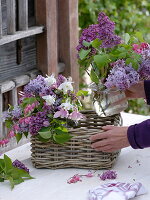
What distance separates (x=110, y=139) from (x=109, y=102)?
18 cm

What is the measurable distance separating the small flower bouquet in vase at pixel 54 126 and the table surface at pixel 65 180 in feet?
0.15

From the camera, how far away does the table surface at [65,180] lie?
2.29 metres

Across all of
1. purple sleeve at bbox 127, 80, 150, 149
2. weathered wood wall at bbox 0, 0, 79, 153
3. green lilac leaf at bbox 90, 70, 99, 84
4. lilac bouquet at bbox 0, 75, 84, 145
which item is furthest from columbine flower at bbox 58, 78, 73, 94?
weathered wood wall at bbox 0, 0, 79, 153

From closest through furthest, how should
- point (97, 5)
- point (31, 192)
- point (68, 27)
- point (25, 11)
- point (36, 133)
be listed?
1. point (31, 192)
2. point (36, 133)
3. point (25, 11)
4. point (68, 27)
5. point (97, 5)

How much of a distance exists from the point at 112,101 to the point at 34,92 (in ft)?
1.05

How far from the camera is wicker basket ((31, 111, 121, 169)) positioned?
8.16 ft

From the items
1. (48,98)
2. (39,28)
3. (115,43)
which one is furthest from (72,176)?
(39,28)

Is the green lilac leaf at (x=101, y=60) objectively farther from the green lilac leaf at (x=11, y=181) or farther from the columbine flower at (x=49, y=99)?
the green lilac leaf at (x=11, y=181)

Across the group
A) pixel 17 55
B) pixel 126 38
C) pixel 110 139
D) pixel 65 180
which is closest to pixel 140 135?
pixel 110 139

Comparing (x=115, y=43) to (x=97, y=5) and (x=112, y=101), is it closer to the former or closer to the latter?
(x=112, y=101)

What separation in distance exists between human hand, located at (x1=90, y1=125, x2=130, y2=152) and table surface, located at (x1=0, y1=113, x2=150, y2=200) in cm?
12

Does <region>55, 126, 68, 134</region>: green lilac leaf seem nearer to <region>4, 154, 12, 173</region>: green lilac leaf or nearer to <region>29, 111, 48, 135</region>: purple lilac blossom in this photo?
<region>29, 111, 48, 135</region>: purple lilac blossom

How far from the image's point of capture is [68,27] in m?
3.18

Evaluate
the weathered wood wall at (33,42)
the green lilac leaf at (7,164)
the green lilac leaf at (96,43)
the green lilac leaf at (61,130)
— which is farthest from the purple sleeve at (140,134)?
the weathered wood wall at (33,42)
